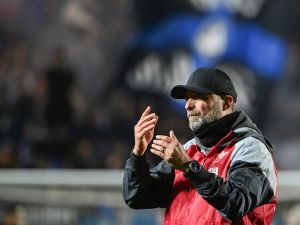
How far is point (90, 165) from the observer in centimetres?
970

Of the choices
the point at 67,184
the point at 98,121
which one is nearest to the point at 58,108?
the point at 98,121

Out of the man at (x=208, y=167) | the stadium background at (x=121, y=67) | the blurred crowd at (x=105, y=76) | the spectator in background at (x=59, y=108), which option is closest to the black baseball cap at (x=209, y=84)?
the man at (x=208, y=167)

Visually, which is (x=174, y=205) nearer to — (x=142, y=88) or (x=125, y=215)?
(x=125, y=215)

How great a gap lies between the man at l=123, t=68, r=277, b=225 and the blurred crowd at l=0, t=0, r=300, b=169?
615 centimetres

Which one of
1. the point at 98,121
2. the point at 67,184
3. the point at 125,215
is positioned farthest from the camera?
the point at 98,121

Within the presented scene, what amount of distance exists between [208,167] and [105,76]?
755 centimetres

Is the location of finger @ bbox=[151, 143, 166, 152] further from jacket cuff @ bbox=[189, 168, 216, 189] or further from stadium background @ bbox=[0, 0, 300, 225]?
stadium background @ bbox=[0, 0, 300, 225]

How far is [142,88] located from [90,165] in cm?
154

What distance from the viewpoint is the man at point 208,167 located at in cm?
318

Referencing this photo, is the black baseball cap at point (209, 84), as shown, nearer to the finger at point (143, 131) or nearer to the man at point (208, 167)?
the man at point (208, 167)

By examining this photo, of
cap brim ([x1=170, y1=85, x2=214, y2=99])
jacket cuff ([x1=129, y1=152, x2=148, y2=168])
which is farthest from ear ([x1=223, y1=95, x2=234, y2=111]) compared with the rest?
jacket cuff ([x1=129, y1=152, x2=148, y2=168])

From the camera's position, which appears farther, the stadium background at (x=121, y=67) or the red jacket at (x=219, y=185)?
the stadium background at (x=121, y=67)

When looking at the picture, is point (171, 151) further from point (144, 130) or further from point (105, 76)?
point (105, 76)

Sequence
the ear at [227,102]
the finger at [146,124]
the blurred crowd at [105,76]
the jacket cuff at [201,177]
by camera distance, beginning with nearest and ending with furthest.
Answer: the jacket cuff at [201,177] < the finger at [146,124] < the ear at [227,102] < the blurred crowd at [105,76]
